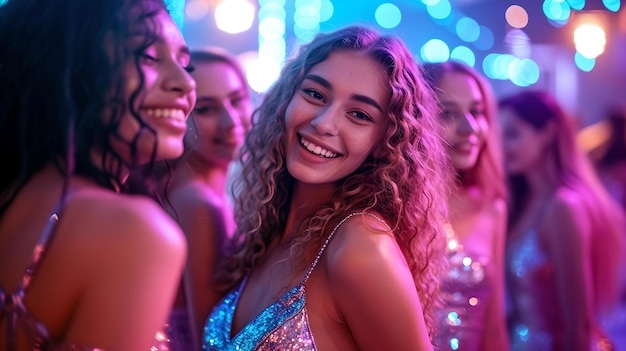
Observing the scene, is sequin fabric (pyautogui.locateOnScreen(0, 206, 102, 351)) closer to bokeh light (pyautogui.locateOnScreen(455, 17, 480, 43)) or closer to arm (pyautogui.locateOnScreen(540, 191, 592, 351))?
arm (pyautogui.locateOnScreen(540, 191, 592, 351))

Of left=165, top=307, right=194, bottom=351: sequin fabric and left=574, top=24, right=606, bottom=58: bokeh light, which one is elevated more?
left=574, top=24, right=606, bottom=58: bokeh light

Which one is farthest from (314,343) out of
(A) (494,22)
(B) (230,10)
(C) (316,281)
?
(A) (494,22)

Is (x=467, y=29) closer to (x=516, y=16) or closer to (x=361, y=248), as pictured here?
(x=516, y=16)

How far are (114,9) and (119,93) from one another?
151mm

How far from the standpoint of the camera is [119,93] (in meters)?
1.02

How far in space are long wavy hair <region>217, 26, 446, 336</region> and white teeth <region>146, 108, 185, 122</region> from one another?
1.92 ft

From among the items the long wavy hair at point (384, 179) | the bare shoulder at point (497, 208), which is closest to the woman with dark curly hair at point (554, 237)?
the bare shoulder at point (497, 208)

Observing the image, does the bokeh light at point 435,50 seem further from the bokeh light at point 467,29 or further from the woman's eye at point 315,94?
the woman's eye at point 315,94

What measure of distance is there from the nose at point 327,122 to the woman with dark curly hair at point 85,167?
0.50 meters

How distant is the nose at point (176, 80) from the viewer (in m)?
1.15

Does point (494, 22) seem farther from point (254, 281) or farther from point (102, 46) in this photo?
point (102, 46)

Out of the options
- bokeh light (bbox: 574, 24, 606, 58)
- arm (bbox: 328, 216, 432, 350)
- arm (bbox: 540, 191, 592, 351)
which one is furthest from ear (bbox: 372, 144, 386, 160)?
bokeh light (bbox: 574, 24, 606, 58)

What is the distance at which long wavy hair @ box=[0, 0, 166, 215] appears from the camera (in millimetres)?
1009

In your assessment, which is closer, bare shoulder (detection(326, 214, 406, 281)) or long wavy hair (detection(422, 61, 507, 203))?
bare shoulder (detection(326, 214, 406, 281))
